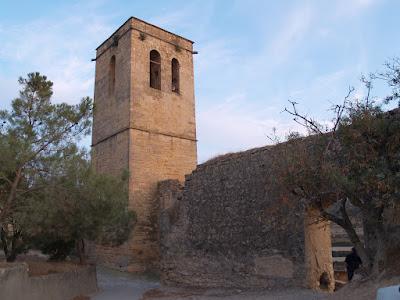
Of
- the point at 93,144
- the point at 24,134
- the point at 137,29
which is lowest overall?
the point at 24,134

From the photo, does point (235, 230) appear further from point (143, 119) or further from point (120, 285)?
point (143, 119)

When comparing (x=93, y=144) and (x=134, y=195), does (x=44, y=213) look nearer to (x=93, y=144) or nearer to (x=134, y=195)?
(x=134, y=195)

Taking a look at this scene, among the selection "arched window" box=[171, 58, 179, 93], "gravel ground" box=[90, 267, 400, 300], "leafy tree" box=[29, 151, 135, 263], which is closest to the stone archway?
"gravel ground" box=[90, 267, 400, 300]

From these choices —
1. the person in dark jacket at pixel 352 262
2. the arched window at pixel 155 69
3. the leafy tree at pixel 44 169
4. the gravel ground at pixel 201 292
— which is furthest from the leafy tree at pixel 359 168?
the arched window at pixel 155 69

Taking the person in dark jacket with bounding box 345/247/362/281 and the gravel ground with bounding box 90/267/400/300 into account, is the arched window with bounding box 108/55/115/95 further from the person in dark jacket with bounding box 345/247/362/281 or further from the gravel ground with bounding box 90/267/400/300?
the person in dark jacket with bounding box 345/247/362/281

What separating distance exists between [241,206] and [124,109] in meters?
9.14

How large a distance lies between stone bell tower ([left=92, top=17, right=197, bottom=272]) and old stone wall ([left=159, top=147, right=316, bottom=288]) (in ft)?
11.9

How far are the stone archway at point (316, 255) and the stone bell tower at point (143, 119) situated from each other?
841cm

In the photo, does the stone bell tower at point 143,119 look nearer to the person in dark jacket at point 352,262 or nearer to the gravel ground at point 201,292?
the gravel ground at point 201,292

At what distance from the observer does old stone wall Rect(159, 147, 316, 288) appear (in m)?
8.83

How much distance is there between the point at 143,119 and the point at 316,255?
1080 cm

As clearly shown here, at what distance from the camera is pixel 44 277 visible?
27.4 feet

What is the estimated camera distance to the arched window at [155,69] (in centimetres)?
1945

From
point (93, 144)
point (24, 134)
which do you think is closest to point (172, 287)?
point (24, 134)
